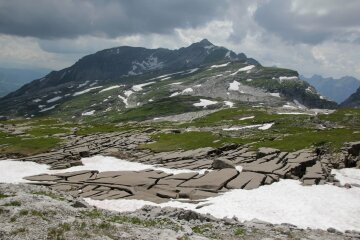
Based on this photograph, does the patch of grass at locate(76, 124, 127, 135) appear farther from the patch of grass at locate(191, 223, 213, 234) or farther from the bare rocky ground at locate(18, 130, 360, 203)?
the patch of grass at locate(191, 223, 213, 234)

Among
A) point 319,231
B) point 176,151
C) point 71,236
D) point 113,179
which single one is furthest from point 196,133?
point 71,236

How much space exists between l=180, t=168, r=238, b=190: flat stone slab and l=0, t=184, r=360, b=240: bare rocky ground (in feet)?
36.4

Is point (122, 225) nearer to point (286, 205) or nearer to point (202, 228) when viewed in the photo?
point (202, 228)

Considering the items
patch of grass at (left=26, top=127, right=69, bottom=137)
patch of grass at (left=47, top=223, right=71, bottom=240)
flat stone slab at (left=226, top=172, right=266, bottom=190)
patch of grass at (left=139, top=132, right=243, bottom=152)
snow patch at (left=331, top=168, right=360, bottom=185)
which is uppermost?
patch of grass at (left=26, top=127, right=69, bottom=137)

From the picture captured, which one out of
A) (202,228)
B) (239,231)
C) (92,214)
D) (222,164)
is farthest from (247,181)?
(92,214)

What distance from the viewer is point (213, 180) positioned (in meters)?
49.6

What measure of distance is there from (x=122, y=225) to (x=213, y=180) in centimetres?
2264

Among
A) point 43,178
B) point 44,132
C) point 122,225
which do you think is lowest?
point 43,178

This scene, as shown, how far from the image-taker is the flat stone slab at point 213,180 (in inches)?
1884

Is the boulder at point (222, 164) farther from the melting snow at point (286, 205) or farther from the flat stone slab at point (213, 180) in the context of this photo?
the melting snow at point (286, 205)

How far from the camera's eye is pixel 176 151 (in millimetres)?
75812

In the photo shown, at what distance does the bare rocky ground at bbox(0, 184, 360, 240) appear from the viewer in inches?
1020

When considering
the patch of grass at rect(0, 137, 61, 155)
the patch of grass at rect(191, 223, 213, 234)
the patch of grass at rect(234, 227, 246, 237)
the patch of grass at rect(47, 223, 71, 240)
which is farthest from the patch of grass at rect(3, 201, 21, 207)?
the patch of grass at rect(0, 137, 61, 155)

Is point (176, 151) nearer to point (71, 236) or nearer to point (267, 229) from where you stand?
point (267, 229)
